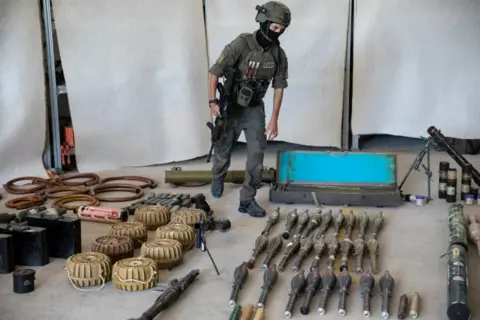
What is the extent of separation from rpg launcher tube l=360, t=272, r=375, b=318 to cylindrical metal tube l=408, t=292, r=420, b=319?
19 centimetres

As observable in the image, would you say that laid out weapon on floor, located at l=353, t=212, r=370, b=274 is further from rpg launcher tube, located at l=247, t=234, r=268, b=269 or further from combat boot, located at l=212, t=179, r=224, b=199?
combat boot, located at l=212, t=179, r=224, b=199

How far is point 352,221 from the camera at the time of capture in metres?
4.49

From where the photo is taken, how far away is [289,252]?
12.9 ft

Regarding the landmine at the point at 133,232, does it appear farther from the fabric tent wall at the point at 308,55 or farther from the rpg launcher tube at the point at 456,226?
the fabric tent wall at the point at 308,55

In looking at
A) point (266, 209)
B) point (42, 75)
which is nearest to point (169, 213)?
point (266, 209)

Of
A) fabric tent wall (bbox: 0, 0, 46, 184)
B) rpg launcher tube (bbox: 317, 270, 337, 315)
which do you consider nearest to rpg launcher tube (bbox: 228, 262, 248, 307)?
rpg launcher tube (bbox: 317, 270, 337, 315)

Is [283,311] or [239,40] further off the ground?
[239,40]

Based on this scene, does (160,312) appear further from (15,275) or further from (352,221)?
(352,221)

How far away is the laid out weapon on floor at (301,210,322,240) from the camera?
4340mm

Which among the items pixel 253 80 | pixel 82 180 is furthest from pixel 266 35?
pixel 82 180

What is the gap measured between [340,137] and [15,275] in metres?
4.09

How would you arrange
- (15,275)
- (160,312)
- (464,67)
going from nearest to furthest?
(160,312) → (15,275) → (464,67)

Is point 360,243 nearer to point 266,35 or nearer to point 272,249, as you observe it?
point 272,249

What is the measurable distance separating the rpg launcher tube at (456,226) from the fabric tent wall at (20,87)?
3459mm
